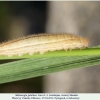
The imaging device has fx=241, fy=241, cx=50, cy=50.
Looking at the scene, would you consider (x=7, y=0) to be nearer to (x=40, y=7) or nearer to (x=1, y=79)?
(x=40, y=7)

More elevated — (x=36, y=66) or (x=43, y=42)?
(x=43, y=42)

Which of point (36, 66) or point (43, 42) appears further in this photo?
point (43, 42)

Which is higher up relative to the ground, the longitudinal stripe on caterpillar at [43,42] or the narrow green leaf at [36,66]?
the longitudinal stripe on caterpillar at [43,42]

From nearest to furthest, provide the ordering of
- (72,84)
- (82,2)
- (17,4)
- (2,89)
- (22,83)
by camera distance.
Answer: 1. (72,84)
2. (82,2)
3. (2,89)
4. (22,83)
5. (17,4)

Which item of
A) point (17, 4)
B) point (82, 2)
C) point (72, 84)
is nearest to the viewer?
point (72, 84)

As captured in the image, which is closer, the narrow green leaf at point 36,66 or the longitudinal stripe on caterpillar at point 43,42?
the narrow green leaf at point 36,66

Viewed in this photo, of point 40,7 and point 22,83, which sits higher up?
point 40,7

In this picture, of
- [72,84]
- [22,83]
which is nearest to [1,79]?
[72,84]

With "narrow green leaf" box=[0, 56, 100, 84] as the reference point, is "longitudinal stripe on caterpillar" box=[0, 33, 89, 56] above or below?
above

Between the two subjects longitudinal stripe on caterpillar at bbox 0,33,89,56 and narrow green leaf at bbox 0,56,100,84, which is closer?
narrow green leaf at bbox 0,56,100,84

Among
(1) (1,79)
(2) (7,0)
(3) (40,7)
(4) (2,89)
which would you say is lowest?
(1) (1,79)

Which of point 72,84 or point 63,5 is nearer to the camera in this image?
point 72,84
